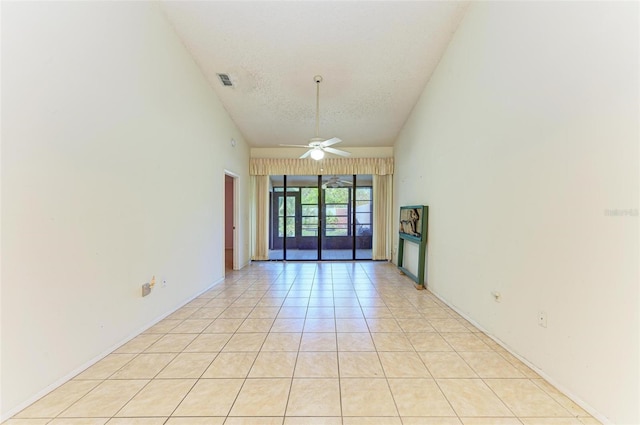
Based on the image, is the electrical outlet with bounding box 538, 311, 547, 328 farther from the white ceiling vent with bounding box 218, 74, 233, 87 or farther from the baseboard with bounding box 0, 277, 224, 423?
the white ceiling vent with bounding box 218, 74, 233, 87

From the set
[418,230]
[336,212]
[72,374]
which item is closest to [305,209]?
[336,212]

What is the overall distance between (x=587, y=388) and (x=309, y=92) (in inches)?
168

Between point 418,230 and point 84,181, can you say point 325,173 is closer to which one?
point 418,230

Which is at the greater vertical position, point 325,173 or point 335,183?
point 325,173

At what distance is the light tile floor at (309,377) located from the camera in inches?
58.1

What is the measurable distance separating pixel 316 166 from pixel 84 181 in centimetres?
476

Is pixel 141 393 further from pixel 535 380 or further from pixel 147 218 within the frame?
pixel 535 380

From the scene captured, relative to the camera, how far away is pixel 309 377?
5.94ft

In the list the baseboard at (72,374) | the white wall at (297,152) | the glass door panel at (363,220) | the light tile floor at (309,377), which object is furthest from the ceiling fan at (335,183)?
the baseboard at (72,374)

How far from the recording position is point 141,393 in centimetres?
166

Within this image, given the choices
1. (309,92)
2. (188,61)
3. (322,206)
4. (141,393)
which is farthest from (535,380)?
(322,206)

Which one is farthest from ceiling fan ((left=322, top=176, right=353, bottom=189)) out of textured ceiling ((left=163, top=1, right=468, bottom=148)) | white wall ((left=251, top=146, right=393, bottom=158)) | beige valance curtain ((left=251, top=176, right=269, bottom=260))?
textured ceiling ((left=163, top=1, right=468, bottom=148))

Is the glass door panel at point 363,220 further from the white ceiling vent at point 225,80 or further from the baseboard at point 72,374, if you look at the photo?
the baseboard at point 72,374

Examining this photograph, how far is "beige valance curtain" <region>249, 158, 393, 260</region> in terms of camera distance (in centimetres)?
623
